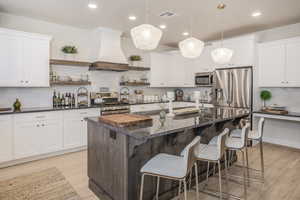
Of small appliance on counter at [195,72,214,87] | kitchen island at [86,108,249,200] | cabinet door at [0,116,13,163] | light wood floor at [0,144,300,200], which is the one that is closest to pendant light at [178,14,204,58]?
kitchen island at [86,108,249,200]

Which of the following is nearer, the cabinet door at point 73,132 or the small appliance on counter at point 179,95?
the cabinet door at point 73,132

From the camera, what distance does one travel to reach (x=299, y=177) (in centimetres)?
300

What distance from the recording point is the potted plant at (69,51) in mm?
4359

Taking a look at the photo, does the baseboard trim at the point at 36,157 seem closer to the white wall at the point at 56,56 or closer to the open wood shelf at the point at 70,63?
the white wall at the point at 56,56

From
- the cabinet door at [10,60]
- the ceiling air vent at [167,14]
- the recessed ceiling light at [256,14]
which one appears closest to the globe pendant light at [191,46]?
the ceiling air vent at [167,14]

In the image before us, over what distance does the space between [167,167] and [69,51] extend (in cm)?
375

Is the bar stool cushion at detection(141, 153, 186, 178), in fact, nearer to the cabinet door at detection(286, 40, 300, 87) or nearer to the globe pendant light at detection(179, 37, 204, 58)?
the globe pendant light at detection(179, 37, 204, 58)

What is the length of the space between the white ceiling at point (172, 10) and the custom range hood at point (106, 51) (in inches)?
9.6

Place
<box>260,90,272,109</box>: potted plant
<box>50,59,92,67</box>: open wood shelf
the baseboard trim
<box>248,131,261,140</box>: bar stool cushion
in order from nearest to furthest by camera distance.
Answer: <box>248,131,261,140</box>: bar stool cushion → the baseboard trim → <box>50,59,92,67</box>: open wood shelf → <box>260,90,272,109</box>: potted plant

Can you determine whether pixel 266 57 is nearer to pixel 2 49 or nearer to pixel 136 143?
pixel 136 143

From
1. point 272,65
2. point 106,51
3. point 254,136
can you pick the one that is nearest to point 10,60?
point 106,51

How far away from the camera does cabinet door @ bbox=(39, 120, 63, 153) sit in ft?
12.2

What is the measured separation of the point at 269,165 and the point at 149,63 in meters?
4.14

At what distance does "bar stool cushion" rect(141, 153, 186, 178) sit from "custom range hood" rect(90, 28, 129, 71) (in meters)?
3.27
